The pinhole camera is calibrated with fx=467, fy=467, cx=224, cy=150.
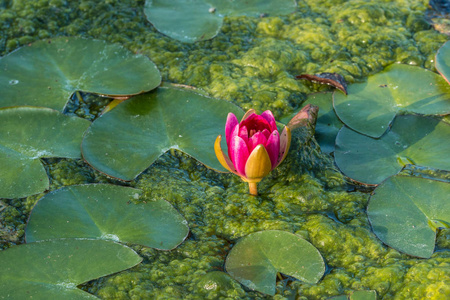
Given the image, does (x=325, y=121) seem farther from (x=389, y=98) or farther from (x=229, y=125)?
(x=229, y=125)

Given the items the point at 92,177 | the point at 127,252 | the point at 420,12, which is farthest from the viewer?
the point at 420,12

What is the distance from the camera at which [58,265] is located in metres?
1.72

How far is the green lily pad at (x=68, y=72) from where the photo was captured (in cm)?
245

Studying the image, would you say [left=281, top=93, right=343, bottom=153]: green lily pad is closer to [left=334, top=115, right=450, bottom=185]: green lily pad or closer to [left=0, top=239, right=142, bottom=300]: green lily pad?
[left=334, top=115, right=450, bottom=185]: green lily pad

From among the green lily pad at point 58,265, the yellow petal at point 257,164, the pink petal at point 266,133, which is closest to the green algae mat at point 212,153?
the green lily pad at point 58,265

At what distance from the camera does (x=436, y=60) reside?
2.53m

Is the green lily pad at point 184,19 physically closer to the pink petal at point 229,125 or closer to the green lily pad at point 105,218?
the pink petal at point 229,125

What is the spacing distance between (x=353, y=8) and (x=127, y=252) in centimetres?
217

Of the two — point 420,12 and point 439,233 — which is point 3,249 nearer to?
point 439,233

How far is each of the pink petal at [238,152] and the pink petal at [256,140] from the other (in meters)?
0.02

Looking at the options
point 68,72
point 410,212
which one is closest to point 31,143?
point 68,72

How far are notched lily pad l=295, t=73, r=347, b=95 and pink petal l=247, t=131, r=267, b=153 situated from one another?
0.88 metres

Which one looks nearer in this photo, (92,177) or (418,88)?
(92,177)

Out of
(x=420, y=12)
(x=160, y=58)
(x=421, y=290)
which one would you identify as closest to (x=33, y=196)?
(x=160, y=58)
